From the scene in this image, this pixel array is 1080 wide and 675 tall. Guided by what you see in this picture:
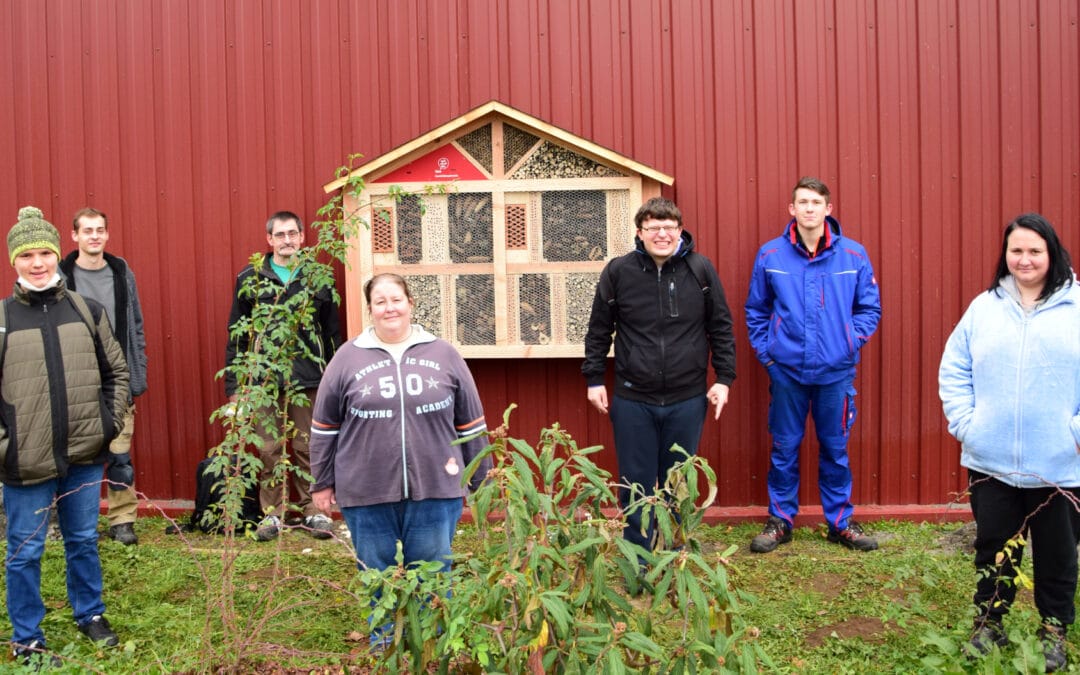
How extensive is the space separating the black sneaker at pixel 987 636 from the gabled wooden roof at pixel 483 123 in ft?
9.44

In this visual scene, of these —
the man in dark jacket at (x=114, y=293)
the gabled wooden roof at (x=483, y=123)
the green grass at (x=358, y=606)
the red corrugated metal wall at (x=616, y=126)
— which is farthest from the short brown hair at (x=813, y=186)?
the man in dark jacket at (x=114, y=293)

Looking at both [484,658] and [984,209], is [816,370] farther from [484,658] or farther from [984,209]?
[484,658]

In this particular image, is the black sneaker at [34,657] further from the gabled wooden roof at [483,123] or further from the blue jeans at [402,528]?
the gabled wooden roof at [483,123]

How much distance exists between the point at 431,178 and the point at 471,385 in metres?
2.29

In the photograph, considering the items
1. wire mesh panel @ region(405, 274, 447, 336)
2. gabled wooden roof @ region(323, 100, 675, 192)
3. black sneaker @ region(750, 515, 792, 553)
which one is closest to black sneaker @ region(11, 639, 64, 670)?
wire mesh panel @ region(405, 274, 447, 336)

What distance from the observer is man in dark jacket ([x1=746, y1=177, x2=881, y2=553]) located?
5609mm

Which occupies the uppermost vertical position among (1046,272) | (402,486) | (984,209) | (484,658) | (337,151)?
(337,151)

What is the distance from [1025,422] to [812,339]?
1.74 metres

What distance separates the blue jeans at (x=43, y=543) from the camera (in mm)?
4289

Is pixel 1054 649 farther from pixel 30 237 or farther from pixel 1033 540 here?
pixel 30 237

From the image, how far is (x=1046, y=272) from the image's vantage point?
13.0 feet

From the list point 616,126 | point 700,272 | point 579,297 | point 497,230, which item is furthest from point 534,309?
point 616,126

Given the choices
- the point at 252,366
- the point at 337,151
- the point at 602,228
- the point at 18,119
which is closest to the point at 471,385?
the point at 252,366

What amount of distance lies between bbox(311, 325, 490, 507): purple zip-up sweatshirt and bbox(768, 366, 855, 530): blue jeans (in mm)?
2345
